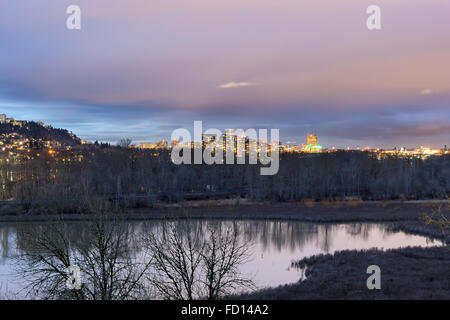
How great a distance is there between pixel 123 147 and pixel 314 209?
5283 centimetres

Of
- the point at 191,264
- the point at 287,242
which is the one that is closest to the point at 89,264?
the point at 191,264

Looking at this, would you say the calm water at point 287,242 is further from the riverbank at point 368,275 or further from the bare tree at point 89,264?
the bare tree at point 89,264

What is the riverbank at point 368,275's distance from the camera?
16297 mm

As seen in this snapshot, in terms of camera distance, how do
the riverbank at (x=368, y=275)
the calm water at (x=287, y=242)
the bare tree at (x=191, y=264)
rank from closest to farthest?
1. the bare tree at (x=191, y=264)
2. the riverbank at (x=368, y=275)
3. the calm water at (x=287, y=242)

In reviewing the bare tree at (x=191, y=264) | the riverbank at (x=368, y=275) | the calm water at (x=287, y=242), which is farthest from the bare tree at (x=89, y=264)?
the riverbank at (x=368, y=275)

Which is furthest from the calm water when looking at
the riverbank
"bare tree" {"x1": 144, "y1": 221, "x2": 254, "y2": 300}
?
"bare tree" {"x1": 144, "y1": 221, "x2": 254, "y2": 300}

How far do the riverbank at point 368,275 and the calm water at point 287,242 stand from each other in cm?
175

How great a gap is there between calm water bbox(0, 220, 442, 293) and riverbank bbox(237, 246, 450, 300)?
1.75m

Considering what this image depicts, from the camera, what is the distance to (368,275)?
1969 cm

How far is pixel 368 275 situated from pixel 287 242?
1146cm

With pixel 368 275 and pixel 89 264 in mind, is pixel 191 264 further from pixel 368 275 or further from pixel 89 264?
pixel 368 275

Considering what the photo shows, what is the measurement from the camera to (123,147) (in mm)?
87188

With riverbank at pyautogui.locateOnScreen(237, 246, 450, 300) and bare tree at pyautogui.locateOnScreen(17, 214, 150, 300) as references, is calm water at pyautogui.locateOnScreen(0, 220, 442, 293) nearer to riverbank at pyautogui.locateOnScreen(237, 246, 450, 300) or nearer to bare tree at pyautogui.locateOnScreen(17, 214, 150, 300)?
riverbank at pyautogui.locateOnScreen(237, 246, 450, 300)
